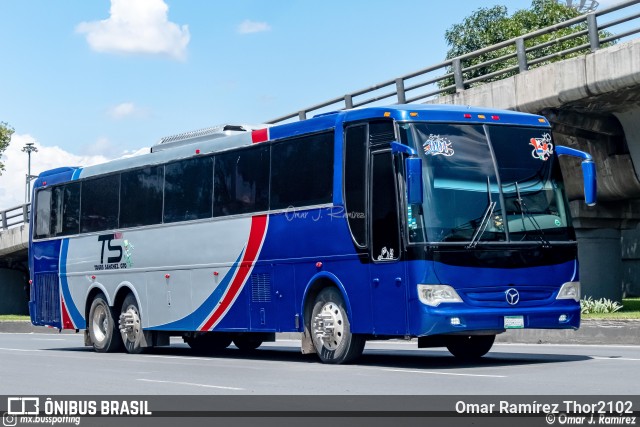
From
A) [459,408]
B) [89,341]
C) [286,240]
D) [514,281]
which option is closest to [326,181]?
[286,240]

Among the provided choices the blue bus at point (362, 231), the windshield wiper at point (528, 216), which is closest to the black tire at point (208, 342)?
the blue bus at point (362, 231)

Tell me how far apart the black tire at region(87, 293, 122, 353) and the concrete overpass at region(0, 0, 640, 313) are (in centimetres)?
995

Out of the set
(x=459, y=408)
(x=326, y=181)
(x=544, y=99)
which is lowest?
(x=459, y=408)

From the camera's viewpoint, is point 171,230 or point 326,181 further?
point 171,230

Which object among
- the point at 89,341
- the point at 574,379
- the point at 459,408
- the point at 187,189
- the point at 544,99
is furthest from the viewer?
the point at 544,99

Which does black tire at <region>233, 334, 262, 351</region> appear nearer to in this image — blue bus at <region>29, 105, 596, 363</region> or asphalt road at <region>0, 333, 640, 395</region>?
blue bus at <region>29, 105, 596, 363</region>

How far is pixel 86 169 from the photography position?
23969 millimetres

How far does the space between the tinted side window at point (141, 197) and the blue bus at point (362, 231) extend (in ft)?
0.14

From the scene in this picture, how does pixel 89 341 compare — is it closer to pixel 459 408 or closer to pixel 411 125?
pixel 411 125

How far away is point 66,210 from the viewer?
24344 mm

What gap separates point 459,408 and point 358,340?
6031mm

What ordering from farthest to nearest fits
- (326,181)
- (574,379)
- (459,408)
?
(326,181) < (574,379) < (459,408)

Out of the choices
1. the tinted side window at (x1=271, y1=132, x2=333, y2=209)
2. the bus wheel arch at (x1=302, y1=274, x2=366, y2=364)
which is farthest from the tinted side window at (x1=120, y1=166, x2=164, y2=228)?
the bus wheel arch at (x1=302, y1=274, x2=366, y2=364)

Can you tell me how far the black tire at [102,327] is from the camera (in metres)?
22.4
